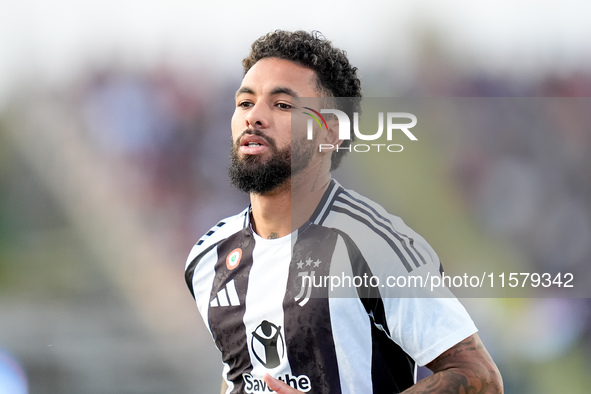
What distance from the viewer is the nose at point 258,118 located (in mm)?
1672

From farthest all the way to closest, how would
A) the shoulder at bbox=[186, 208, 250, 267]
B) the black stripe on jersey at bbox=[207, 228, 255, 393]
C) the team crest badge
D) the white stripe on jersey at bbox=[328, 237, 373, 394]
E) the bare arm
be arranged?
the shoulder at bbox=[186, 208, 250, 267] → the team crest badge → the black stripe on jersey at bbox=[207, 228, 255, 393] → the white stripe on jersey at bbox=[328, 237, 373, 394] → the bare arm

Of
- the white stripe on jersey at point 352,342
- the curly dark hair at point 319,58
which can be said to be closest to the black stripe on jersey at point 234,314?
the white stripe on jersey at point 352,342

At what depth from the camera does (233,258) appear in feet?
5.84

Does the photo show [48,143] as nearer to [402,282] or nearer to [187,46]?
[187,46]

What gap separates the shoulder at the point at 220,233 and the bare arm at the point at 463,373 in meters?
0.71

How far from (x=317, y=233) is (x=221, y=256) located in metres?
0.35

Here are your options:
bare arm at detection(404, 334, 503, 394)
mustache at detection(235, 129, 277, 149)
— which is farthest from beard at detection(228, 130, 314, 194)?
bare arm at detection(404, 334, 503, 394)

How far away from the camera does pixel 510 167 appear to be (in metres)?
3.81

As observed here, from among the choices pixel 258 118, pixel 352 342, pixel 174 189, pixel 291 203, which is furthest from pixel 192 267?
pixel 174 189

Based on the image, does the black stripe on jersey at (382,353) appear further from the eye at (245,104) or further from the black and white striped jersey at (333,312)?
the eye at (245,104)

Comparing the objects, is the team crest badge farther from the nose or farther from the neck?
the nose

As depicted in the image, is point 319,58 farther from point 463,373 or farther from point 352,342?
point 463,373

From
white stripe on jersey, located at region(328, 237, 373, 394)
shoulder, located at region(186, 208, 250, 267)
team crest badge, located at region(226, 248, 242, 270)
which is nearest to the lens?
white stripe on jersey, located at region(328, 237, 373, 394)

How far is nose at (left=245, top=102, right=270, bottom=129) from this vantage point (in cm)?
167
